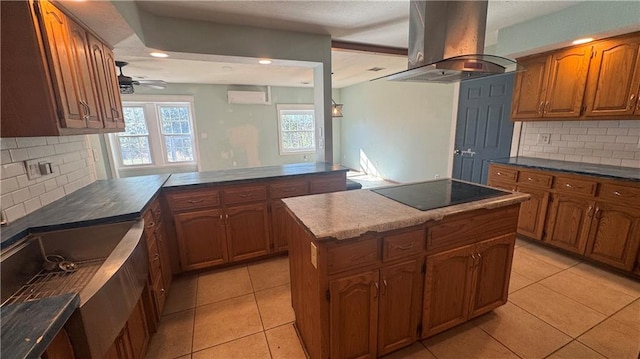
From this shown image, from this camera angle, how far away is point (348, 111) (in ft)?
25.9

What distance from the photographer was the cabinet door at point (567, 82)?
2.55 m

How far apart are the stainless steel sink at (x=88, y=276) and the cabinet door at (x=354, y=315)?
0.91 meters

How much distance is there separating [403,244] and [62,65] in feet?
7.13

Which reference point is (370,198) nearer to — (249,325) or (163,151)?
(249,325)

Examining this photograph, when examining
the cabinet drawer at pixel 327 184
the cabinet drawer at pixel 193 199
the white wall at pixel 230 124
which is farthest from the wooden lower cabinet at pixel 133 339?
the white wall at pixel 230 124

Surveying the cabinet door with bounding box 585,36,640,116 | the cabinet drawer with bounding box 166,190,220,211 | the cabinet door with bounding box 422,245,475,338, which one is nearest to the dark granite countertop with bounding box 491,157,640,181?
the cabinet door with bounding box 585,36,640,116

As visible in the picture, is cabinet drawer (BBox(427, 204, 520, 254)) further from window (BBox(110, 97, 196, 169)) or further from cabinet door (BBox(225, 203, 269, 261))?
window (BBox(110, 97, 196, 169))

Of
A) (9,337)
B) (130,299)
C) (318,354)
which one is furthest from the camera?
(318,354)

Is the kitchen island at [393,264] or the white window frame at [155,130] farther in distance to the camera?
the white window frame at [155,130]

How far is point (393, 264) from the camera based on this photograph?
4.61 ft

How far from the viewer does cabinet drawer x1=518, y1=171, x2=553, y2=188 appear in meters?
2.71

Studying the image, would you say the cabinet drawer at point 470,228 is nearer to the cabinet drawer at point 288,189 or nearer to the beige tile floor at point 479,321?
the beige tile floor at point 479,321

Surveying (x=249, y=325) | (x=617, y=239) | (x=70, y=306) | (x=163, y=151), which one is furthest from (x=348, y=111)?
(x=70, y=306)

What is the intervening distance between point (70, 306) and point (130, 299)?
497mm
